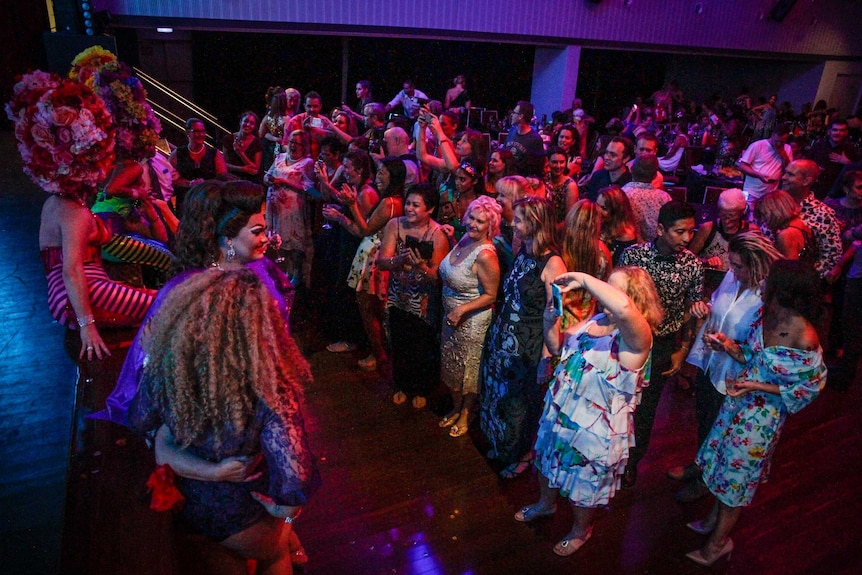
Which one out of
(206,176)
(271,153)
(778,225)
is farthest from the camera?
(271,153)

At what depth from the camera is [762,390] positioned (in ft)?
7.82

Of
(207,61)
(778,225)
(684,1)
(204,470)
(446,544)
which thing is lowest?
(446,544)

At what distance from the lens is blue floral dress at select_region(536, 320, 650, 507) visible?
2.32 meters

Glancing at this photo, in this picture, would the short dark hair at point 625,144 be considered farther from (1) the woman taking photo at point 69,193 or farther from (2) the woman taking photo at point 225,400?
(2) the woman taking photo at point 225,400

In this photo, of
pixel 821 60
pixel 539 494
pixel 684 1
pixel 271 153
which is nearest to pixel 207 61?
pixel 271 153

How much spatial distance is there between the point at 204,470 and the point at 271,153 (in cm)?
610

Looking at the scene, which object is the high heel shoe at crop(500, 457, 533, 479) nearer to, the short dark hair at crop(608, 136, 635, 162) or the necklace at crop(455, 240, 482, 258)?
the necklace at crop(455, 240, 482, 258)

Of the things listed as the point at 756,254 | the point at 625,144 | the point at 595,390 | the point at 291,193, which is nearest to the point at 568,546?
the point at 595,390

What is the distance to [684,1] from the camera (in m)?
13.2

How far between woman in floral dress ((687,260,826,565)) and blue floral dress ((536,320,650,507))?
0.44m

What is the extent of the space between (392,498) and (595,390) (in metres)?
1.28

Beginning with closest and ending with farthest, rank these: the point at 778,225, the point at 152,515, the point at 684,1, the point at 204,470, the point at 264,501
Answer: the point at 204,470, the point at 264,501, the point at 152,515, the point at 778,225, the point at 684,1

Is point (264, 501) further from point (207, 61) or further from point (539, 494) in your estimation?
point (207, 61)

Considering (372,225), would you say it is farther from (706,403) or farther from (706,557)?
(706,557)
